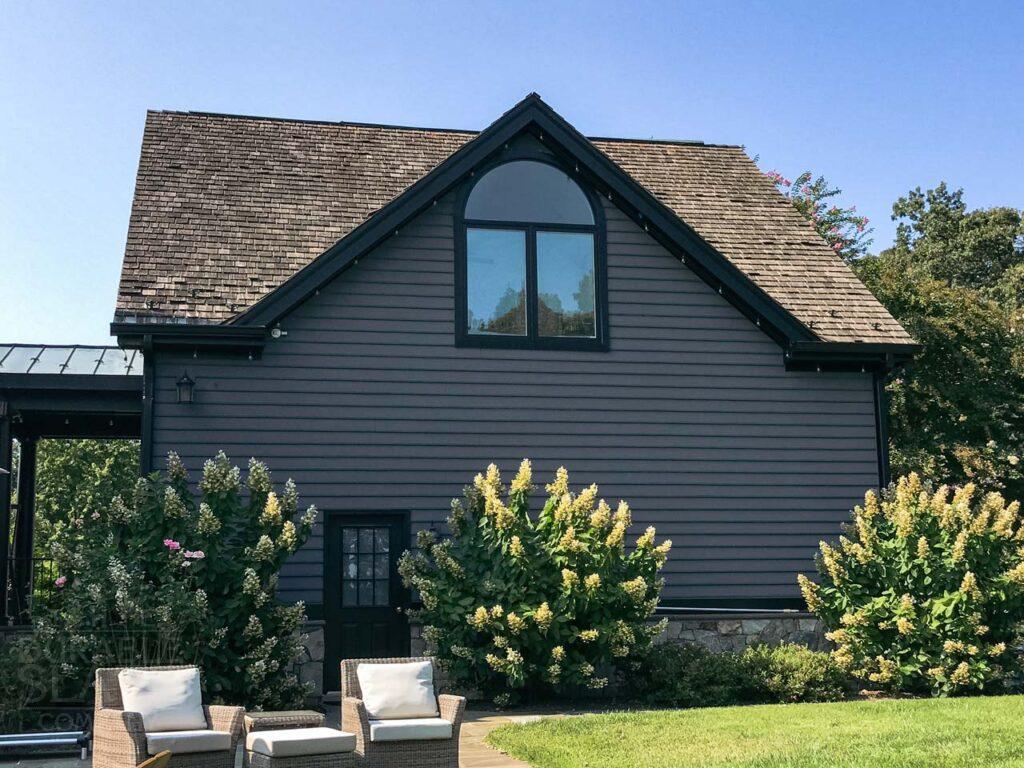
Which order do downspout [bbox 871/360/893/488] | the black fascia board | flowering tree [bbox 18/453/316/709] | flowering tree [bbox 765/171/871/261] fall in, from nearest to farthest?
flowering tree [bbox 18/453/316/709] → the black fascia board → downspout [bbox 871/360/893/488] → flowering tree [bbox 765/171/871/261]

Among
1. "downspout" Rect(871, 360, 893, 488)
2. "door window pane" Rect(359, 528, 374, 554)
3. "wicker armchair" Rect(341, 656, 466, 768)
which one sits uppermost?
"downspout" Rect(871, 360, 893, 488)

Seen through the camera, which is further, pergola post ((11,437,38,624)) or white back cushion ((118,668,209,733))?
pergola post ((11,437,38,624))

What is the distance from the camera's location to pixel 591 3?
A: 12.2 m

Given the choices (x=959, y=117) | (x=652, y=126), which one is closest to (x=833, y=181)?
(x=959, y=117)

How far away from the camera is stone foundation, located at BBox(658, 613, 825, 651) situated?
41.7 feet

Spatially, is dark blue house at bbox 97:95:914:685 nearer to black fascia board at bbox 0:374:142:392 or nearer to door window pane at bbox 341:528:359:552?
door window pane at bbox 341:528:359:552

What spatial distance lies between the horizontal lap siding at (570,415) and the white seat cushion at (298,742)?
4949mm

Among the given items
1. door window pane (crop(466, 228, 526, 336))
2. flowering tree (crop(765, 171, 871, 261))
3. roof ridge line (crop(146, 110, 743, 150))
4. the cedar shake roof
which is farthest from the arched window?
flowering tree (crop(765, 171, 871, 261))

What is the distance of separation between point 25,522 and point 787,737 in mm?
10897

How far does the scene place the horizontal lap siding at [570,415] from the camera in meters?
12.5

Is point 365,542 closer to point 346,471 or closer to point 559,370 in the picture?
point 346,471

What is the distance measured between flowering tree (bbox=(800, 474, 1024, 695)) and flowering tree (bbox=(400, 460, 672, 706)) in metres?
2.16

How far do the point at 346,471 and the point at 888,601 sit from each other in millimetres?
5826

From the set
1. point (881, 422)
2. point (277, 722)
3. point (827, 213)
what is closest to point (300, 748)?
point (277, 722)
